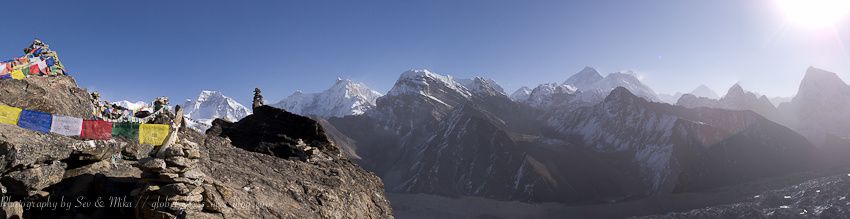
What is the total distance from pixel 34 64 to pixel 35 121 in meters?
16.4

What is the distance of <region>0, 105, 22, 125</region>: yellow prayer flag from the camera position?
3114 centimetres

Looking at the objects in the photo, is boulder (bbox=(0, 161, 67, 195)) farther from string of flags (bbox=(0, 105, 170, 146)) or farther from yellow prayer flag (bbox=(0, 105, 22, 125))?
yellow prayer flag (bbox=(0, 105, 22, 125))

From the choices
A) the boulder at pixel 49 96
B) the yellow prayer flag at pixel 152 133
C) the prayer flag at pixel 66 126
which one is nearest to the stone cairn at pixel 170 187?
the yellow prayer flag at pixel 152 133

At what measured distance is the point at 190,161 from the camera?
26922 millimetres

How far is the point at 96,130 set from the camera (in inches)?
1315

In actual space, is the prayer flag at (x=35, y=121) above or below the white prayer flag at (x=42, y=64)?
below

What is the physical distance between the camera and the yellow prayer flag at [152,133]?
34.9 metres

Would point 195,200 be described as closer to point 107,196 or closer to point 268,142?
point 107,196

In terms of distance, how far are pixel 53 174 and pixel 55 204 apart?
2182mm

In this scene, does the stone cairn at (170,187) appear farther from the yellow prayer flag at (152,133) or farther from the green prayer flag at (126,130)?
the green prayer flag at (126,130)

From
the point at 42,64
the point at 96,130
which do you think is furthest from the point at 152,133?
the point at 42,64

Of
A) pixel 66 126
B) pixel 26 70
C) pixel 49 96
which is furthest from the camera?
pixel 26 70

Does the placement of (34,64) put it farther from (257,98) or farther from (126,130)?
(257,98)

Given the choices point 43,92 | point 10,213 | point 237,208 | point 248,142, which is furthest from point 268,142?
point 10,213
